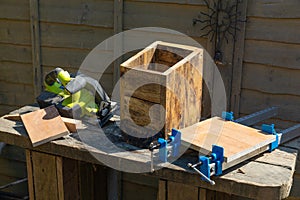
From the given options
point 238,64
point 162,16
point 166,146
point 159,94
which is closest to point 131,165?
point 166,146

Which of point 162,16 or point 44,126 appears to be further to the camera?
point 162,16

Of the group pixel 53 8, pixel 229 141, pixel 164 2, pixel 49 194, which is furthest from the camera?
pixel 53 8

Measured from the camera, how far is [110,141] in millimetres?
2447

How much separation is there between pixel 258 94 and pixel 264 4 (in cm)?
60

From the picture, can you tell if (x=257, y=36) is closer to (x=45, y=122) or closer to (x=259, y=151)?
(x=259, y=151)

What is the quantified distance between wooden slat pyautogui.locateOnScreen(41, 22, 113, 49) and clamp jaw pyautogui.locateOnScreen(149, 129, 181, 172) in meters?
1.46

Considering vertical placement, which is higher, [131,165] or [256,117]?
[256,117]

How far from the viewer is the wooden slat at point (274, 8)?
9.45ft

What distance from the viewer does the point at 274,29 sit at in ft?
9.77

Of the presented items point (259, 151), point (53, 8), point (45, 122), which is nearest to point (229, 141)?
point (259, 151)

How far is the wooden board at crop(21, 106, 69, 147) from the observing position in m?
2.44

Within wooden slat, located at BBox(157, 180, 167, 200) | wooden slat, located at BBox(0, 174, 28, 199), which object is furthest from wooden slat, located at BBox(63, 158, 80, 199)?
wooden slat, located at BBox(0, 174, 28, 199)

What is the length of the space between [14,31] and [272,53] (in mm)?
2060

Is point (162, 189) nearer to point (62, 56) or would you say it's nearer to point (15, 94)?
point (62, 56)
